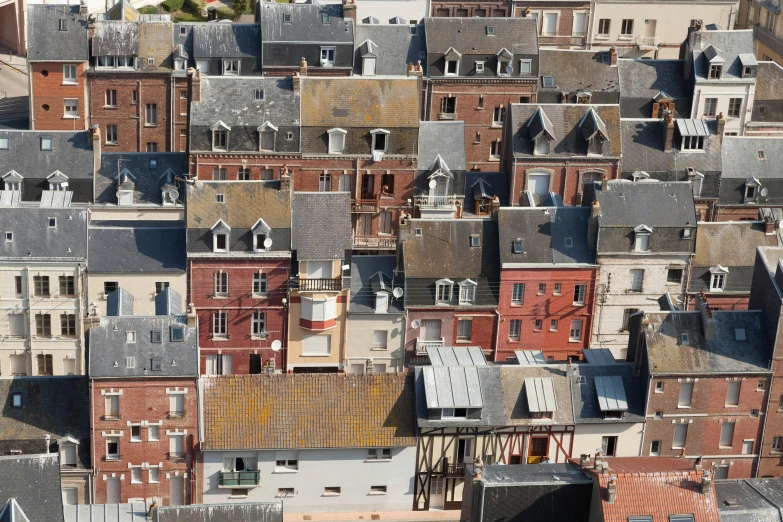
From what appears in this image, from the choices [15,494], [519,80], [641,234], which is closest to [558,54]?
[519,80]

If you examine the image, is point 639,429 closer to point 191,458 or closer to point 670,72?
point 191,458

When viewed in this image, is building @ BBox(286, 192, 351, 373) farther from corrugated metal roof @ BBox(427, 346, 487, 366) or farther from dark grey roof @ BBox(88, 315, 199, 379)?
dark grey roof @ BBox(88, 315, 199, 379)

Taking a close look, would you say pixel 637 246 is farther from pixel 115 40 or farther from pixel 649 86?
pixel 115 40

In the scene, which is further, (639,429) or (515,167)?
(515,167)

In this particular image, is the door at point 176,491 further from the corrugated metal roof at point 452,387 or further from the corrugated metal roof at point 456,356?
the corrugated metal roof at point 456,356

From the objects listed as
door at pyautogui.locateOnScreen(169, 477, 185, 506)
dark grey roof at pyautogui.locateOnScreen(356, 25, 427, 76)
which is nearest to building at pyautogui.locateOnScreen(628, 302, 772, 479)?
door at pyautogui.locateOnScreen(169, 477, 185, 506)

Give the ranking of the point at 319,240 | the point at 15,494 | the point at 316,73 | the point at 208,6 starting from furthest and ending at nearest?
the point at 208,6 → the point at 316,73 → the point at 319,240 → the point at 15,494

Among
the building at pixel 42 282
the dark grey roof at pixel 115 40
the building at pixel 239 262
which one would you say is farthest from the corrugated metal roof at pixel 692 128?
the building at pixel 42 282

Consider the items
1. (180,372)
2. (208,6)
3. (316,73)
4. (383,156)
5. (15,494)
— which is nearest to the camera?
(15,494)
